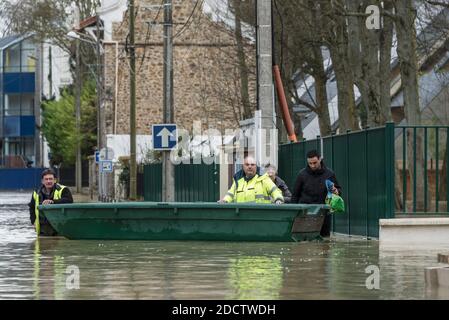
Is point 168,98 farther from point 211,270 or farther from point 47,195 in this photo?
point 211,270

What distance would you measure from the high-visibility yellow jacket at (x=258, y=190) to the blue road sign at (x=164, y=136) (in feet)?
46.4

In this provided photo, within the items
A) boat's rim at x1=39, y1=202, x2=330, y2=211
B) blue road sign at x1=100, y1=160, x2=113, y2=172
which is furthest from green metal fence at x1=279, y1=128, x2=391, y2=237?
blue road sign at x1=100, y1=160, x2=113, y2=172

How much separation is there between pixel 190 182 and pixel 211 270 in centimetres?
2963

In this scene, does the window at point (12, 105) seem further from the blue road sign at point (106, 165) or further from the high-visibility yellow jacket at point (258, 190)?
the high-visibility yellow jacket at point (258, 190)

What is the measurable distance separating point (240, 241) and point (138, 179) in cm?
3724

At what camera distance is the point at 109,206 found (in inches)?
981

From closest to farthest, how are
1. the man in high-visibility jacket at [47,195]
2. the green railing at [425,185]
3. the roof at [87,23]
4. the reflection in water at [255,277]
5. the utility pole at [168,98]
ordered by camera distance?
the reflection in water at [255,277], the green railing at [425,185], the man in high-visibility jacket at [47,195], the utility pole at [168,98], the roof at [87,23]

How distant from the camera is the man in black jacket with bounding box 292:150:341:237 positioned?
2417 cm

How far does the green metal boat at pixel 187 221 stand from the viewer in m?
23.7

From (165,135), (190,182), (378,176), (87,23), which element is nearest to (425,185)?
(378,176)

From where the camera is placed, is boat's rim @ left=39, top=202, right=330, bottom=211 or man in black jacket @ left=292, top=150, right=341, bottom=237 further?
man in black jacket @ left=292, top=150, right=341, bottom=237

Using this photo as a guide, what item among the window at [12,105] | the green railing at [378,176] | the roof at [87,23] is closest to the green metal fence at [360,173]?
the green railing at [378,176]

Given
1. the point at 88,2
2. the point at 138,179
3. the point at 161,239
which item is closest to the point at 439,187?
the point at 161,239

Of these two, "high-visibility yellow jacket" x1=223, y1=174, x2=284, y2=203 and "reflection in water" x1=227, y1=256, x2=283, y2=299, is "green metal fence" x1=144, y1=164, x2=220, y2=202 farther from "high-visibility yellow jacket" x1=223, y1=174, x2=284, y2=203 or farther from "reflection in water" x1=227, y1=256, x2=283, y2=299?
"reflection in water" x1=227, y1=256, x2=283, y2=299
